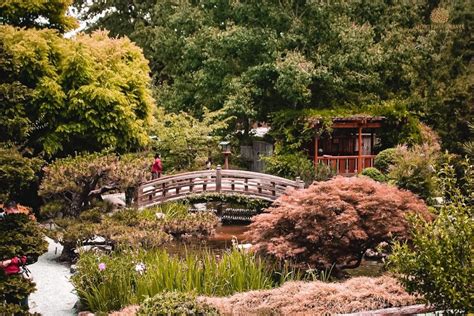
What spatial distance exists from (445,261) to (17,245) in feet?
18.8

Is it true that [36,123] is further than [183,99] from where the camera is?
No

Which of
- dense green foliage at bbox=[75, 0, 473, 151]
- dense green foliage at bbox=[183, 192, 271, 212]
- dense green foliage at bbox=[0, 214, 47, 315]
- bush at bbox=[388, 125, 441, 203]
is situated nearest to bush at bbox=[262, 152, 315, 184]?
dense green foliage at bbox=[75, 0, 473, 151]

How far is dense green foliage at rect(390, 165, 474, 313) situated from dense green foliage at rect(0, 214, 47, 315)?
4889mm

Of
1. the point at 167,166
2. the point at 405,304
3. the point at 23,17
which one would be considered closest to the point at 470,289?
the point at 405,304

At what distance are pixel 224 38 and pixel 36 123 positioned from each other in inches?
393

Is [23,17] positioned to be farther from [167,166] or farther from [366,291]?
[366,291]

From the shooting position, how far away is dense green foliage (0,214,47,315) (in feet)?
28.8

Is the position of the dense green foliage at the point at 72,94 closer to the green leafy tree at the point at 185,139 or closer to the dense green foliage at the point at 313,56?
the green leafy tree at the point at 185,139

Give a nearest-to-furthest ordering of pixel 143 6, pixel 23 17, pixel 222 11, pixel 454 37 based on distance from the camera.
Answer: pixel 23 17 < pixel 454 37 < pixel 222 11 < pixel 143 6

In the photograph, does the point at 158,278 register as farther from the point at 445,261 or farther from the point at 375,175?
the point at 375,175

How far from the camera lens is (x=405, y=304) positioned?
34.1 ft

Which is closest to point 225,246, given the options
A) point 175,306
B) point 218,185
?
point 218,185

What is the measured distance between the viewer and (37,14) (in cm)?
1945

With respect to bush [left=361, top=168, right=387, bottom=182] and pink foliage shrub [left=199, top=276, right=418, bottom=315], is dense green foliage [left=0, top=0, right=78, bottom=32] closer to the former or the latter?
bush [left=361, top=168, right=387, bottom=182]
